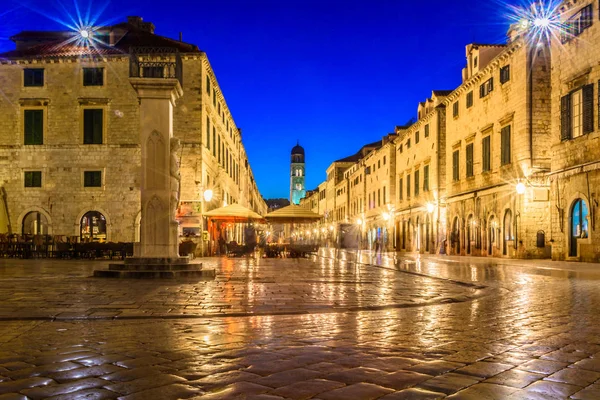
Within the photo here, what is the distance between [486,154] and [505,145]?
8.30 feet

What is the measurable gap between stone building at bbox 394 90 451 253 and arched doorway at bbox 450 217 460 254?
168 centimetres

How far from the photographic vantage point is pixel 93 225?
2981 cm

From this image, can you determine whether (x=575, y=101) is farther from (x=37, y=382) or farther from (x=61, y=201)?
(x=61, y=201)

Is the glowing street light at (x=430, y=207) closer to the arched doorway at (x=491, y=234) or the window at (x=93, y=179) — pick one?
the arched doorway at (x=491, y=234)

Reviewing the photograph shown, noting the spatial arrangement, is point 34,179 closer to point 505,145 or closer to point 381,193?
point 505,145

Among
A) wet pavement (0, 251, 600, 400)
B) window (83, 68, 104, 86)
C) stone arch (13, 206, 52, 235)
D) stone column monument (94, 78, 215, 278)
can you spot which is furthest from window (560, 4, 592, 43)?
stone arch (13, 206, 52, 235)

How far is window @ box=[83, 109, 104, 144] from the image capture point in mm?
29688

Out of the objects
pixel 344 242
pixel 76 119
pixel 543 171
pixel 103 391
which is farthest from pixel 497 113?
pixel 344 242

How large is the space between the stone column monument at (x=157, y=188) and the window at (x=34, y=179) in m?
18.4

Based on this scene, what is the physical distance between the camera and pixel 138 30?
3394 centimetres

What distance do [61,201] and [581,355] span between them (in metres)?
29.0

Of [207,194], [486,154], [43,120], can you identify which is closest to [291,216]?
[207,194]

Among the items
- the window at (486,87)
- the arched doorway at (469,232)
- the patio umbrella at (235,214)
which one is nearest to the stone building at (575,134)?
the window at (486,87)

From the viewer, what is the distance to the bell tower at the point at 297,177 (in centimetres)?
16919
